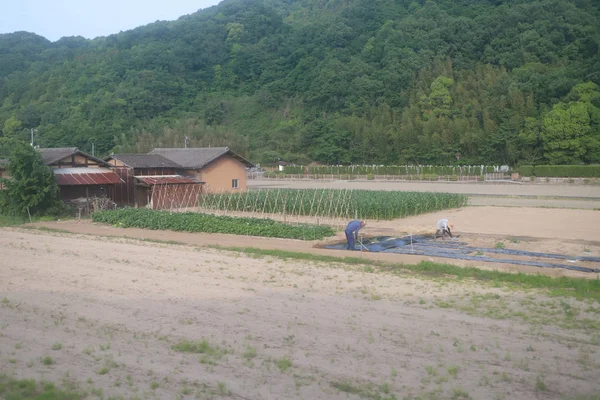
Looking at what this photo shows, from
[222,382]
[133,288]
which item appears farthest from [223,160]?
[222,382]

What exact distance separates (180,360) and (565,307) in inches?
285

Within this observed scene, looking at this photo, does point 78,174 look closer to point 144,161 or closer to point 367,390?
point 144,161

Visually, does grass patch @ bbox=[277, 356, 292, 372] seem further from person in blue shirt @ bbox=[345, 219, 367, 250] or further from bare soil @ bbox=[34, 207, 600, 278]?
person in blue shirt @ bbox=[345, 219, 367, 250]

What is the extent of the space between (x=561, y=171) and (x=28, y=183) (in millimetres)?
48552

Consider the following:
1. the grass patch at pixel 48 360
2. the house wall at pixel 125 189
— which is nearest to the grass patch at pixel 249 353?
the grass patch at pixel 48 360

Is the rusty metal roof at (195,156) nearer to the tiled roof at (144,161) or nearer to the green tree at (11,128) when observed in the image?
the tiled roof at (144,161)

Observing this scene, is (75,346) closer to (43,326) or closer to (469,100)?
(43,326)

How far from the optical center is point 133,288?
12.8 m

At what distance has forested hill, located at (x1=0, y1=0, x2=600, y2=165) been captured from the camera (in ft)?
Answer: 224

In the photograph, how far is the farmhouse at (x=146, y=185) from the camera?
32.2 m

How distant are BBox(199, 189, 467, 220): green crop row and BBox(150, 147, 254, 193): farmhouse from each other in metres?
Answer: 2.87

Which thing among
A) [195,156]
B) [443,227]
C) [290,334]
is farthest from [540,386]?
[195,156]

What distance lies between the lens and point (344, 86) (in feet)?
291

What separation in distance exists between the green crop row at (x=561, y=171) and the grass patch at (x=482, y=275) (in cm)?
4630
